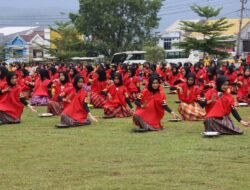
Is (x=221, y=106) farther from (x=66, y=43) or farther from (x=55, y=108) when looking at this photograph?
(x=66, y=43)

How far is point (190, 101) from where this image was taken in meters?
12.9

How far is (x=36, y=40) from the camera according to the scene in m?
62.8

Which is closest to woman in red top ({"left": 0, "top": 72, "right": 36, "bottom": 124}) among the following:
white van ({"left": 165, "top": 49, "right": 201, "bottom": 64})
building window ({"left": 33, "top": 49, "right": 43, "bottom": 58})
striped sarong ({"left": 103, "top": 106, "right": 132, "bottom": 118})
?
striped sarong ({"left": 103, "top": 106, "right": 132, "bottom": 118})

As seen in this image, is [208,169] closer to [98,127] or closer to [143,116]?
[143,116]

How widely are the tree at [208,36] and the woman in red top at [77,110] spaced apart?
88.4 feet

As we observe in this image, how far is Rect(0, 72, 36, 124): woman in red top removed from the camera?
1239cm

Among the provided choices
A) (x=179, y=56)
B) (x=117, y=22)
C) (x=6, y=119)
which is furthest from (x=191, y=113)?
(x=117, y=22)

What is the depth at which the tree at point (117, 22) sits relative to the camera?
53.8 metres

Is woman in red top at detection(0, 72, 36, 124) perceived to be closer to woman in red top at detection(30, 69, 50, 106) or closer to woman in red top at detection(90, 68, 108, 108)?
woman in red top at detection(90, 68, 108, 108)

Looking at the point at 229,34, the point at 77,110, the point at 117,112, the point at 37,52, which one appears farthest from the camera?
the point at 37,52

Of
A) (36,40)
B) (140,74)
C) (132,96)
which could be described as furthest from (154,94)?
(36,40)

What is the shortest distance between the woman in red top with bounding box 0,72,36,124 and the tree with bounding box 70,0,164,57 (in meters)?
41.5

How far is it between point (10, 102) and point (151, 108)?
3459mm

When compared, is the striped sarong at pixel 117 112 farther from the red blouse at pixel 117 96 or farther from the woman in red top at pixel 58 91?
the woman in red top at pixel 58 91
